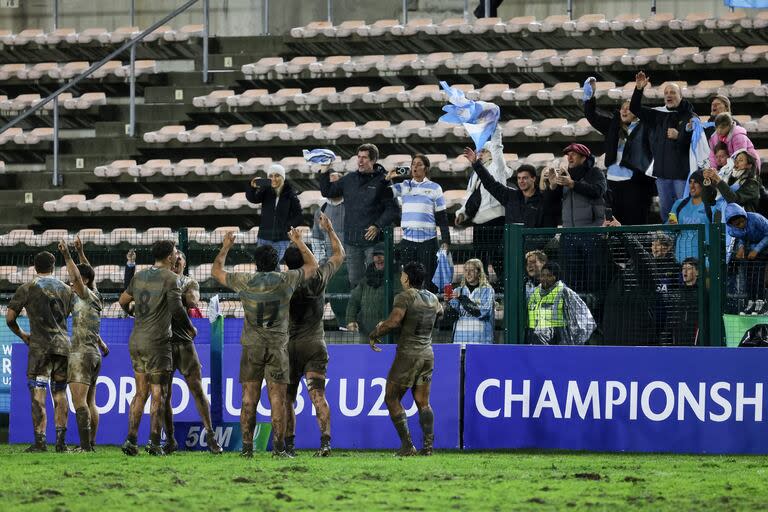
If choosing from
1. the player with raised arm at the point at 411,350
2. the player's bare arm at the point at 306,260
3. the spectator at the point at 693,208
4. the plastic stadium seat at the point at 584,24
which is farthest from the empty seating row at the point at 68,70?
the player with raised arm at the point at 411,350

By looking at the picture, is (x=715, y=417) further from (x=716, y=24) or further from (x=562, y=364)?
(x=716, y=24)

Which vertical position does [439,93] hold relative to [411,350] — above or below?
above

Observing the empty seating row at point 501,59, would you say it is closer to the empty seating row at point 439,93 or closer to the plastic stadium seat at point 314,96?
the empty seating row at point 439,93

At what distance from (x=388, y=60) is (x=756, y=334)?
Result: 37.3 ft

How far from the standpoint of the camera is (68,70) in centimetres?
2553

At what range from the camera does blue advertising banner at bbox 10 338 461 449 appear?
552 inches

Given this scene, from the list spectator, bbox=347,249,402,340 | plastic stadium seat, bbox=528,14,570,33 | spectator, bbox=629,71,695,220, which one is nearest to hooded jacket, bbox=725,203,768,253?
spectator, bbox=629,71,695,220

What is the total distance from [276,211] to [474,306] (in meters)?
3.48

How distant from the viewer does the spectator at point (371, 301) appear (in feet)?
48.3

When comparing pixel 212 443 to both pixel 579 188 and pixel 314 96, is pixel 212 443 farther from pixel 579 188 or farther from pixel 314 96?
pixel 314 96

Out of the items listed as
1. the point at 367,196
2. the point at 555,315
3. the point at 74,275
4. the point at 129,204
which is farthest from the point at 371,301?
the point at 129,204

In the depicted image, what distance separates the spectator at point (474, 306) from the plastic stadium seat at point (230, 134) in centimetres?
→ 934

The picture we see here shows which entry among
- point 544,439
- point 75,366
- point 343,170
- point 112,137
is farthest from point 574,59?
point 75,366

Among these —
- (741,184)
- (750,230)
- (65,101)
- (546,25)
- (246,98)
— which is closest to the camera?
(750,230)
